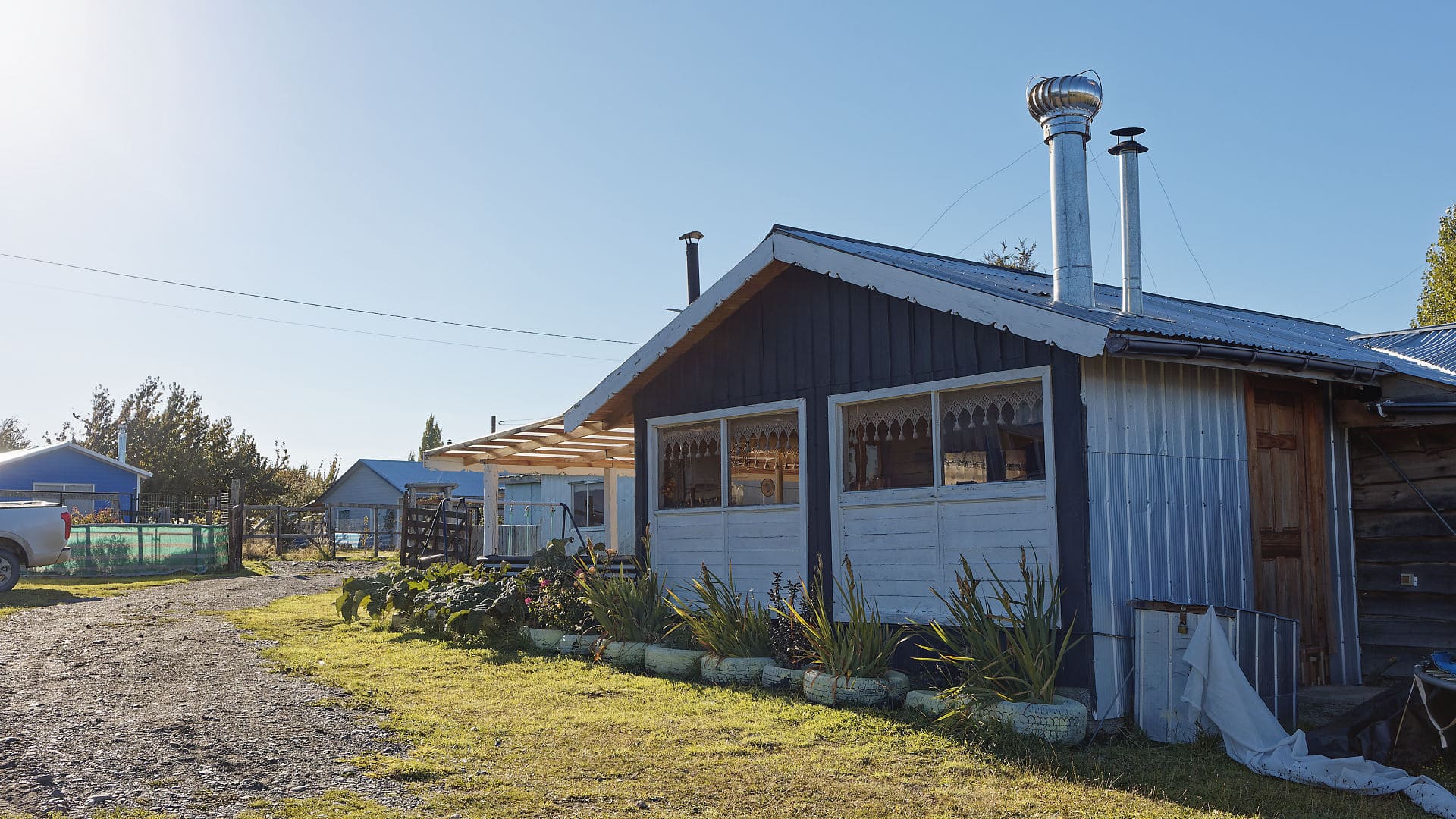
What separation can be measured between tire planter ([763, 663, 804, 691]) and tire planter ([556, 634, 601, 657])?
7.81ft

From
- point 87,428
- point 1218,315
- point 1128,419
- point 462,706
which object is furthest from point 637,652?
point 87,428

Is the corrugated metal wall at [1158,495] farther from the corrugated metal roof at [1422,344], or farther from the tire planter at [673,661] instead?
the tire planter at [673,661]

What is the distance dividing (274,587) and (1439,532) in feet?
57.4

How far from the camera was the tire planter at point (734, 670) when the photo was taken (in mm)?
8719

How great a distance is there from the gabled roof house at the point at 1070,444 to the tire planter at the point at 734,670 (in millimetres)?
1060

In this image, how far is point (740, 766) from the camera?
6125 mm

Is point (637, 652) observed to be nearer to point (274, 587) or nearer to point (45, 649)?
point (45, 649)

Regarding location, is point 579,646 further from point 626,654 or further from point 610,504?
point 610,504

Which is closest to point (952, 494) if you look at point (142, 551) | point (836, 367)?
point (836, 367)

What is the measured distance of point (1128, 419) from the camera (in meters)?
7.61

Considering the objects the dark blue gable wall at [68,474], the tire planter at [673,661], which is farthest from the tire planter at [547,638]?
the dark blue gable wall at [68,474]

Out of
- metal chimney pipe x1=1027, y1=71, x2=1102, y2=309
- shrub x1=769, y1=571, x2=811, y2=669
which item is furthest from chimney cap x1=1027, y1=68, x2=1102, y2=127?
shrub x1=769, y1=571, x2=811, y2=669

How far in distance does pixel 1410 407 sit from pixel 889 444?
3.95 meters

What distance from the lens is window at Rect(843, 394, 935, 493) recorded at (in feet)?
28.3
